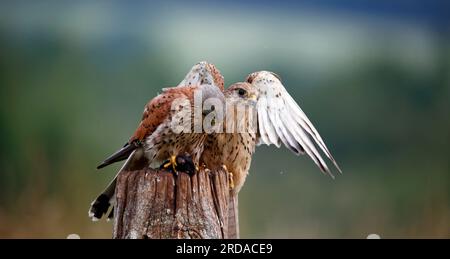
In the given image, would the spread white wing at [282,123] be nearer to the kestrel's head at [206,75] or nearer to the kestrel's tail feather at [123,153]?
the kestrel's head at [206,75]

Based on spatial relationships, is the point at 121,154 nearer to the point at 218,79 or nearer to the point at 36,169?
the point at 218,79

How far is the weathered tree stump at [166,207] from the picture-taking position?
8.96ft

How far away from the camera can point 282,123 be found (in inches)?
150

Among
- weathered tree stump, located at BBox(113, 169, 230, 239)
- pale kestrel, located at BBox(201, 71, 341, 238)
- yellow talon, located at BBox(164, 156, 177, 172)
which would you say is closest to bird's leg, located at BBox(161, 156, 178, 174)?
yellow talon, located at BBox(164, 156, 177, 172)

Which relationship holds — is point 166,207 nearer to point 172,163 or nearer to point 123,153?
point 172,163

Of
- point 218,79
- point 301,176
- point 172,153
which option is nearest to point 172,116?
point 172,153

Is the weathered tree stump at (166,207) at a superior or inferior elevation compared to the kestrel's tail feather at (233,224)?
superior

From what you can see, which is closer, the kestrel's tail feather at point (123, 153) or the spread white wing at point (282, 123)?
the kestrel's tail feather at point (123, 153)

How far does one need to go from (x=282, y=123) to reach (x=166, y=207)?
1225 mm

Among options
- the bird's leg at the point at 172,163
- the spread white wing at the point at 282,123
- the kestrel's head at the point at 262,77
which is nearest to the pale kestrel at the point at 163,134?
the bird's leg at the point at 172,163

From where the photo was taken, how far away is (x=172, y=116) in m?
3.38

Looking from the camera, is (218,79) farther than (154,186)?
Yes

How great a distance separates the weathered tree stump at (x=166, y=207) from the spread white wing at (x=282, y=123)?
0.94 m
